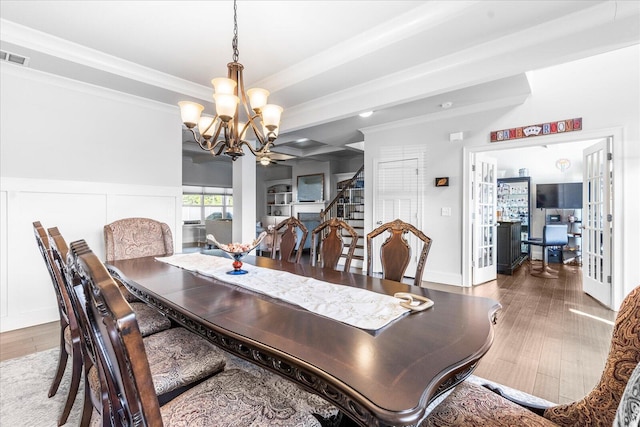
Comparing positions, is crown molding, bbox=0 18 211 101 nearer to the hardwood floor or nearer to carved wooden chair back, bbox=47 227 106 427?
carved wooden chair back, bbox=47 227 106 427

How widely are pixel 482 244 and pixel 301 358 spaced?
186 inches

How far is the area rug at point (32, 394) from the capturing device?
1684 mm

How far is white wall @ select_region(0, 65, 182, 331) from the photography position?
2.99m

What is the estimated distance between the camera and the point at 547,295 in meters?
4.11

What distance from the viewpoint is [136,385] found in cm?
59

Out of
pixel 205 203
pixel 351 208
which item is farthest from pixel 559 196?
pixel 205 203

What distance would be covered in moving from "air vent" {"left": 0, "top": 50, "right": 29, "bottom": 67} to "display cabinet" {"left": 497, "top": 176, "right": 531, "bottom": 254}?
8.36 m

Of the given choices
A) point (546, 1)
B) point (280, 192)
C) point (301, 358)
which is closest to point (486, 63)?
point (546, 1)

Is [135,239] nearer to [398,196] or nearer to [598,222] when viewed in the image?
[398,196]

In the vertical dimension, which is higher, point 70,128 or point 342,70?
point 342,70

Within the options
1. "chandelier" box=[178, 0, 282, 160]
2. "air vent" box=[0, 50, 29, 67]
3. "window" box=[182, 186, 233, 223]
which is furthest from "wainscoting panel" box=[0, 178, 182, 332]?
"window" box=[182, 186, 233, 223]

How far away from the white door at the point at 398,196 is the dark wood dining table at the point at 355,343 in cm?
365

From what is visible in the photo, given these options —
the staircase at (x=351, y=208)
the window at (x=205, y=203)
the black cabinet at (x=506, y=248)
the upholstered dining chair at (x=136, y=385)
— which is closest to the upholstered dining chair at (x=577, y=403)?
the upholstered dining chair at (x=136, y=385)

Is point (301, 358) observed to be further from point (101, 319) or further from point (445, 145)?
point (445, 145)
